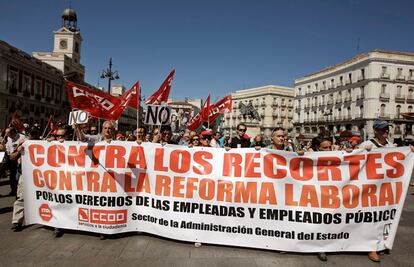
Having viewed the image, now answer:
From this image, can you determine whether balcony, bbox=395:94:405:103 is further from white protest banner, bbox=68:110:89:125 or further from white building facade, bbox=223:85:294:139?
white protest banner, bbox=68:110:89:125

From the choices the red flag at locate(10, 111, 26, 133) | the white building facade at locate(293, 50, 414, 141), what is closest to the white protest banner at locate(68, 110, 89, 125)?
the red flag at locate(10, 111, 26, 133)

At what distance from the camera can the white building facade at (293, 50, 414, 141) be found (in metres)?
49.7

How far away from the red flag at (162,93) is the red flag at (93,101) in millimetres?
830

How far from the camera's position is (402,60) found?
50625 millimetres

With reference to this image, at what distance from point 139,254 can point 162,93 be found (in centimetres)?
376

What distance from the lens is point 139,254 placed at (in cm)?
385

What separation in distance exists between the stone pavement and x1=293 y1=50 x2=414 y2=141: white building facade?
141 ft

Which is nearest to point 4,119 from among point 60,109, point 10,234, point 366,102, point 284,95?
point 60,109

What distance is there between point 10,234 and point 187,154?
9.86 ft

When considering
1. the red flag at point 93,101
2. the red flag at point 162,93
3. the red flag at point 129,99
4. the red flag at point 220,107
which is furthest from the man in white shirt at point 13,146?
the red flag at point 220,107

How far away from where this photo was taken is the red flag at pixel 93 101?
534cm

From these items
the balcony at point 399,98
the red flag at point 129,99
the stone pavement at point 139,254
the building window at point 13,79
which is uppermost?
the balcony at point 399,98

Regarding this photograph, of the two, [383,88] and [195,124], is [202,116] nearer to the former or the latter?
[195,124]

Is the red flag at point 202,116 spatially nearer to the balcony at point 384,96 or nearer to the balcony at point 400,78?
the balcony at point 384,96
